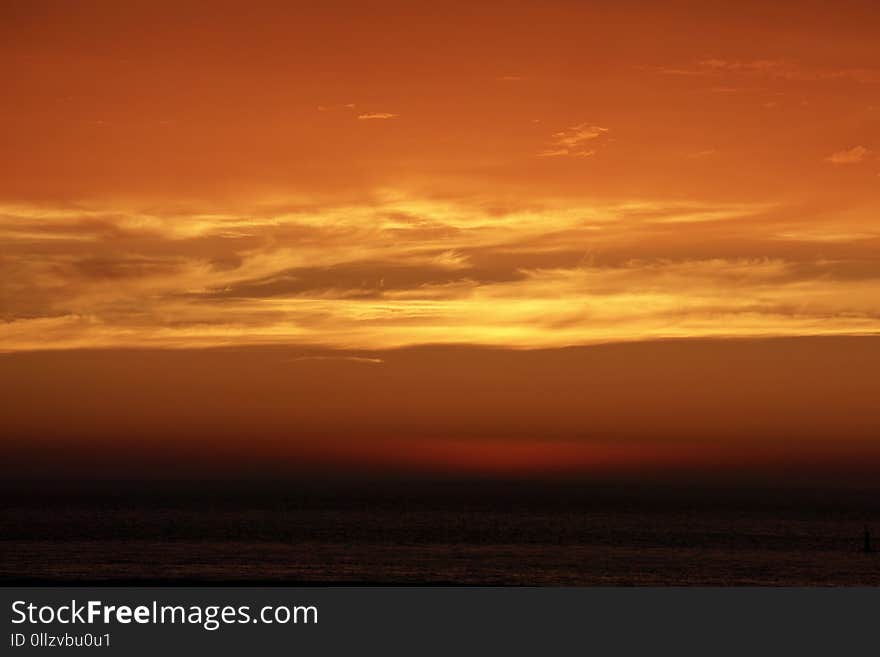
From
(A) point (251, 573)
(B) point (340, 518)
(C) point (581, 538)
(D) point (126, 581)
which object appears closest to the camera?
(D) point (126, 581)

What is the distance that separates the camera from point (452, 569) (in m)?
82.4

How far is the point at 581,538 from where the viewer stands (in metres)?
125

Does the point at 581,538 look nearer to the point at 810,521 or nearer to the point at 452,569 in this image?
the point at 452,569

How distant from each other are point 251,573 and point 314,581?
Answer: 7044 millimetres

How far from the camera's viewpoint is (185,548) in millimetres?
100375

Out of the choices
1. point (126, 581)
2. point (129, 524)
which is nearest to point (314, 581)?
point (126, 581)

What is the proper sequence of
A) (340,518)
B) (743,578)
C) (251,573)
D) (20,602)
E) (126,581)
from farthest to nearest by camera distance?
(340,518) < (743,578) < (251,573) < (126,581) < (20,602)

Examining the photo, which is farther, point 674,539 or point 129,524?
point 129,524

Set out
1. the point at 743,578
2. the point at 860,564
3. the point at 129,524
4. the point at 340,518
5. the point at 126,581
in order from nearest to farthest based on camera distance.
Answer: the point at 126,581, the point at 743,578, the point at 860,564, the point at 129,524, the point at 340,518

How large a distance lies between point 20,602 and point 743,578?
56.6 m

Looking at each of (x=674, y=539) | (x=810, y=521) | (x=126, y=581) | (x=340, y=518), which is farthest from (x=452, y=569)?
(x=810, y=521)

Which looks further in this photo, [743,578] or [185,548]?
[185,548]

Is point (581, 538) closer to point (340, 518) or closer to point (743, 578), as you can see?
point (743, 578)

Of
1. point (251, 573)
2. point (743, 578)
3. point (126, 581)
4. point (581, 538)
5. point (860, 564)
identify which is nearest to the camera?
point (126, 581)
